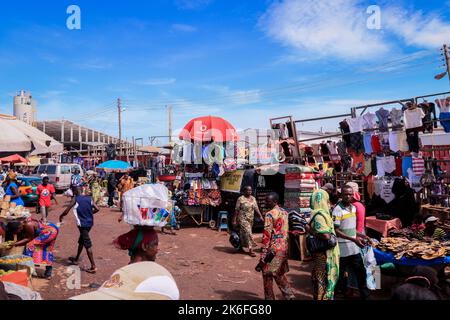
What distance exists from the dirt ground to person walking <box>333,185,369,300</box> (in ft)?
3.05

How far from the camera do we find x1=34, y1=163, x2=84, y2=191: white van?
64.2 ft

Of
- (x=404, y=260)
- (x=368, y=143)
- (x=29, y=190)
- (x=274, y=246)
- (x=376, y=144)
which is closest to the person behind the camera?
(x=274, y=246)

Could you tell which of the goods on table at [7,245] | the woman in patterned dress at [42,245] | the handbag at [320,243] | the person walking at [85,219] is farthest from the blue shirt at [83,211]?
the handbag at [320,243]

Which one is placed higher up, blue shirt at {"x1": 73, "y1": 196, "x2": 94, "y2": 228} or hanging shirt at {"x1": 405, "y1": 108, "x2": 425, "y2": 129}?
hanging shirt at {"x1": 405, "y1": 108, "x2": 425, "y2": 129}

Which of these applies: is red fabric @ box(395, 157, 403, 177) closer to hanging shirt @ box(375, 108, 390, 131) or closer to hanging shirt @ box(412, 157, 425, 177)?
hanging shirt @ box(412, 157, 425, 177)

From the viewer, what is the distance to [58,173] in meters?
19.5

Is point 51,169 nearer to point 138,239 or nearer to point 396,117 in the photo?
Answer: point 396,117

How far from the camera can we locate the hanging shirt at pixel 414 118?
7684mm

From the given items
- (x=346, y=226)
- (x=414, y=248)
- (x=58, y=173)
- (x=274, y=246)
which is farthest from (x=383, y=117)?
(x=58, y=173)

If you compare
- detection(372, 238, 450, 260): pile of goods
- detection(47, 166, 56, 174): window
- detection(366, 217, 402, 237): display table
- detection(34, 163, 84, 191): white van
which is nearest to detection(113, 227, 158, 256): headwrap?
detection(372, 238, 450, 260): pile of goods

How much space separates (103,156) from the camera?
27.9 meters

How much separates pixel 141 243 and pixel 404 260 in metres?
4.11
